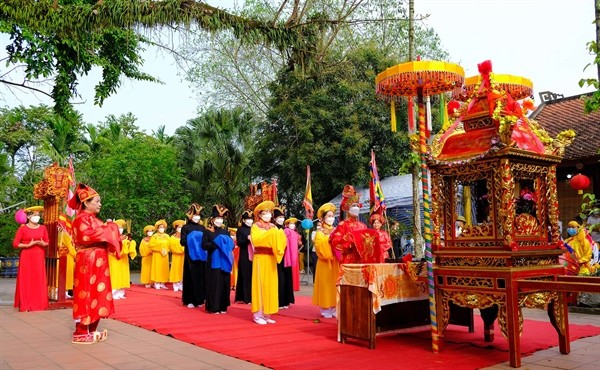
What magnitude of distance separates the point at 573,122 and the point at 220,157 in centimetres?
1201

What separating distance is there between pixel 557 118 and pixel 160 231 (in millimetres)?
11338

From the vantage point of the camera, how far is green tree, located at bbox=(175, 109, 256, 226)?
2045 centimetres

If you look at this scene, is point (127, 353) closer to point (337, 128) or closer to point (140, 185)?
point (337, 128)

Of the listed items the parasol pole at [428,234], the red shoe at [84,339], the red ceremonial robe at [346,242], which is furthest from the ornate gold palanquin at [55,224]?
the parasol pole at [428,234]

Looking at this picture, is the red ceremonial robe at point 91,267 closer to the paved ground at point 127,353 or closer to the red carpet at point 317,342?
the paved ground at point 127,353

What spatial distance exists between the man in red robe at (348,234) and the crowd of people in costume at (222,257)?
0.01 metres

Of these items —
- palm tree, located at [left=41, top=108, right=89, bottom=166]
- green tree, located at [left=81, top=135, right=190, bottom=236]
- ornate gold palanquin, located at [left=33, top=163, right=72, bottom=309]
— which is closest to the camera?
ornate gold palanquin, located at [left=33, top=163, right=72, bottom=309]

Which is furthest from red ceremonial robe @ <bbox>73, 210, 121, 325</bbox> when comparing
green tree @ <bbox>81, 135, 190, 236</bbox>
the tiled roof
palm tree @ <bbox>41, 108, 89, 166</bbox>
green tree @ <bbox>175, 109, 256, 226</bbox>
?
palm tree @ <bbox>41, 108, 89, 166</bbox>

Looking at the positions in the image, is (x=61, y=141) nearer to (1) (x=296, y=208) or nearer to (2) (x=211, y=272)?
(1) (x=296, y=208)

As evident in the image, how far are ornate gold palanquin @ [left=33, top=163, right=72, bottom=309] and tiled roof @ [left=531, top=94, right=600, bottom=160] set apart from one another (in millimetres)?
10743

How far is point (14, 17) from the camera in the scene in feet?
11.4

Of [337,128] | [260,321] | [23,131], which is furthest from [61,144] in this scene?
[260,321]

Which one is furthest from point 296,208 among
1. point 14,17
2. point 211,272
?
point 14,17

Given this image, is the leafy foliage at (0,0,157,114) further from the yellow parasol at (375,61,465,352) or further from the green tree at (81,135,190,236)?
the green tree at (81,135,190,236)
